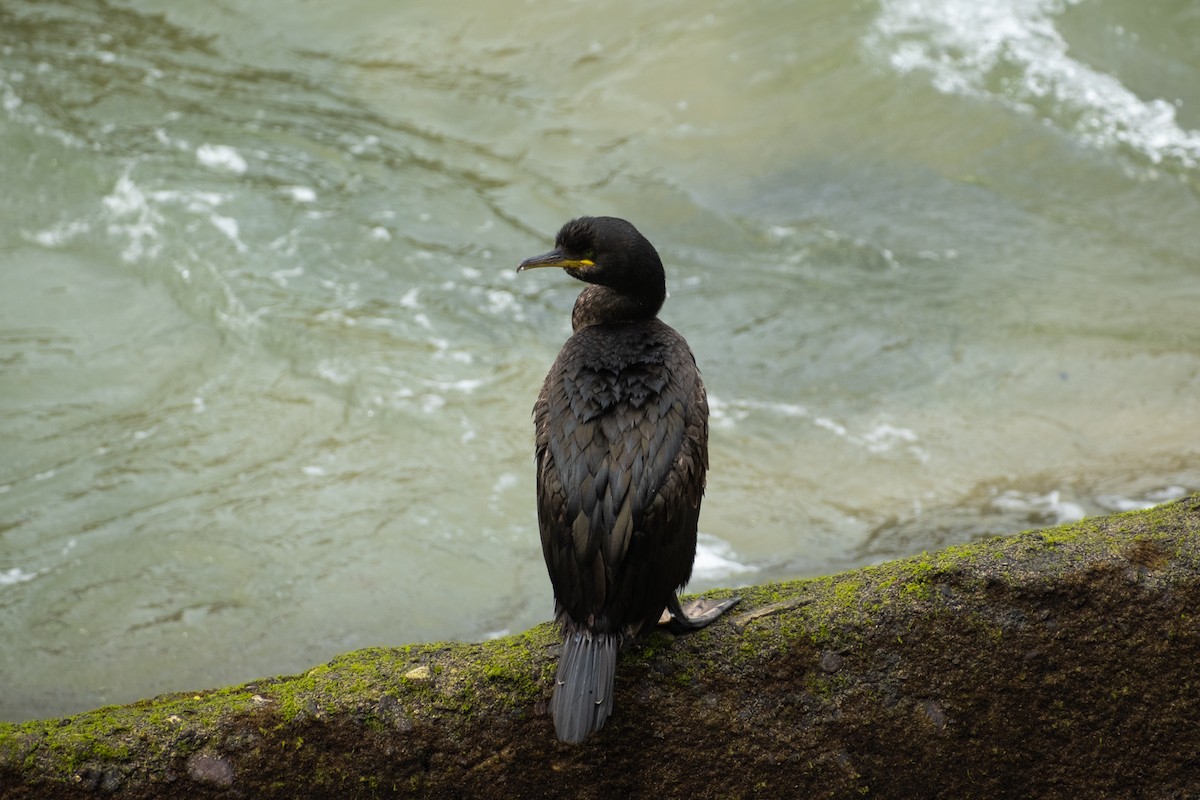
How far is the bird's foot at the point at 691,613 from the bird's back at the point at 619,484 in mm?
49

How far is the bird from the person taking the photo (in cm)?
299

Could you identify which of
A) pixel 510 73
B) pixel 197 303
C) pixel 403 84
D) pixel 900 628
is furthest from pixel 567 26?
pixel 900 628

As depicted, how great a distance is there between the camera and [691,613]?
3275mm

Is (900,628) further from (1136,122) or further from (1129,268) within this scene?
(1136,122)

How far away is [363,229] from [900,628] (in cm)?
697

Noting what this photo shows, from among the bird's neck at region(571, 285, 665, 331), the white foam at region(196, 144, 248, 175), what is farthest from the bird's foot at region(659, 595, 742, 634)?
the white foam at region(196, 144, 248, 175)

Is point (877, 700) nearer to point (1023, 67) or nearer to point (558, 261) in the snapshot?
point (558, 261)

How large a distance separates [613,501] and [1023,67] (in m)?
8.98

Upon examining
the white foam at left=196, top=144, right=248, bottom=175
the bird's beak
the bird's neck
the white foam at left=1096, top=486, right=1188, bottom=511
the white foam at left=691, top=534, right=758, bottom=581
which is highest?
the bird's beak

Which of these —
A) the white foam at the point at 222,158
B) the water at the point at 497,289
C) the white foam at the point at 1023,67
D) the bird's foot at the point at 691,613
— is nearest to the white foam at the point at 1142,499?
the water at the point at 497,289

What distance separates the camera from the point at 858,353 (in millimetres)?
7750

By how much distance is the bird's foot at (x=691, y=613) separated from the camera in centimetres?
317

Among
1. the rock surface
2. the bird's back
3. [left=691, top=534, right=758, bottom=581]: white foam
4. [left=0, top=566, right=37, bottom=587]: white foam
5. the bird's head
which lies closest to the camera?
the rock surface

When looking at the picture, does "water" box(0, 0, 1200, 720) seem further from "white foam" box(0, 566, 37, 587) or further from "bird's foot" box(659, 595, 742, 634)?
"bird's foot" box(659, 595, 742, 634)
